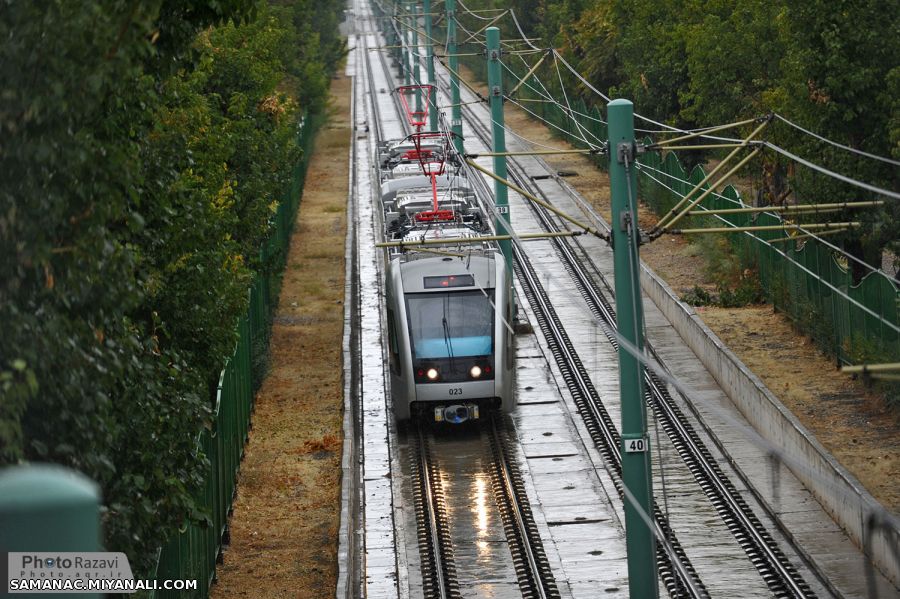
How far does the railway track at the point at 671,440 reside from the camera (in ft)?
55.5

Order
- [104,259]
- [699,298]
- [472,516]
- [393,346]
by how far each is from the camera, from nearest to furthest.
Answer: [104,259]
[472,516]
[393,346]
[699,298]

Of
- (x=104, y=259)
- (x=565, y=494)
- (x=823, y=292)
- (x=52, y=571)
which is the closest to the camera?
(x=52, y=571)

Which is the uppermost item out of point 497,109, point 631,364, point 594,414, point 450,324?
point 497,109

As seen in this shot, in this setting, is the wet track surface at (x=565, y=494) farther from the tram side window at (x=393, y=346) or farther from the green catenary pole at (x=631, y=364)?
the tram side window at (x=393, y=346)

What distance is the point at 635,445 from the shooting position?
14453 mm

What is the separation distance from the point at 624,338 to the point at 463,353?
8829 mm

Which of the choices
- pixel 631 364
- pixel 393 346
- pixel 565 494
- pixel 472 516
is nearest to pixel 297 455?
pixel 393 346

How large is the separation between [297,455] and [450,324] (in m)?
3.39

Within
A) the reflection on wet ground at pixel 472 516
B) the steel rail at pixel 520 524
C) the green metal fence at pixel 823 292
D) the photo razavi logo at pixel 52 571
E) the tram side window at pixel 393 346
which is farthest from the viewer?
the tram side window at pixel 393 346

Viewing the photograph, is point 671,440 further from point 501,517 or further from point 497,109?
point 497,109

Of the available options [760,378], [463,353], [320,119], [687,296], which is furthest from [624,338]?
[320,119]

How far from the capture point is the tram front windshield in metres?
22.5

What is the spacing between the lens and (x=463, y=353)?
886 inches

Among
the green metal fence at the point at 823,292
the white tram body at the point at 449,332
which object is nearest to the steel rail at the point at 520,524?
the white tram body at the point at 449,332
